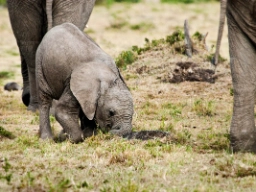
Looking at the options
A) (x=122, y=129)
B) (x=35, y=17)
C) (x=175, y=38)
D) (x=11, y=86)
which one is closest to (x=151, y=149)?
(x=122, y=129)

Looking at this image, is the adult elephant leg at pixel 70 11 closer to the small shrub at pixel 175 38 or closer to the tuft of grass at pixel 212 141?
the tuft of grass at pixel 212 141

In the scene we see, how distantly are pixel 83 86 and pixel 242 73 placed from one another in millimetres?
1465

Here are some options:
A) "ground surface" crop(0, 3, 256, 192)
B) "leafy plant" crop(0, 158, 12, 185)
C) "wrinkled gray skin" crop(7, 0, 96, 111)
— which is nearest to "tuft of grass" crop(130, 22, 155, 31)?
"ground surface" crop(0, 3, 256, 192)

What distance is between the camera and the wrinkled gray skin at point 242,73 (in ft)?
19.6

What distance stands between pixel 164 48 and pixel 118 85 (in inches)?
196

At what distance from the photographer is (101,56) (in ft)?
22.9

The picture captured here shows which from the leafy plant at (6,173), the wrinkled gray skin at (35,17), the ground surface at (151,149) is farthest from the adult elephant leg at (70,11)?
the leafy plant at (6,173)

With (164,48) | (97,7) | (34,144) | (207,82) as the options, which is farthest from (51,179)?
(97,7)

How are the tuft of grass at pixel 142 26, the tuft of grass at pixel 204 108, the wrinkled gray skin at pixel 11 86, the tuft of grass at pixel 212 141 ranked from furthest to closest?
the tuft of grass at pixel 142 26
the wrinkled gray skin at pixel 11 86
the tuft of grass at pixel 204 108
the tuft of grass at pixel 212 141

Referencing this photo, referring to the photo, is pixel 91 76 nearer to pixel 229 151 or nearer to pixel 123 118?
pixel 123 118

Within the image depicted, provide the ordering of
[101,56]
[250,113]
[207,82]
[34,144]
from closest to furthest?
1. [250,113]
2. [34,144]
3. [101,56]
4. [207,82]

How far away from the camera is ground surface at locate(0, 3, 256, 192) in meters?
5.05

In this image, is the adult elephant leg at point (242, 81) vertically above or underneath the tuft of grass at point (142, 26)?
Answer: above

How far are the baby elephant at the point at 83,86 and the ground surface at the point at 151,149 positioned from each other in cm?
25
